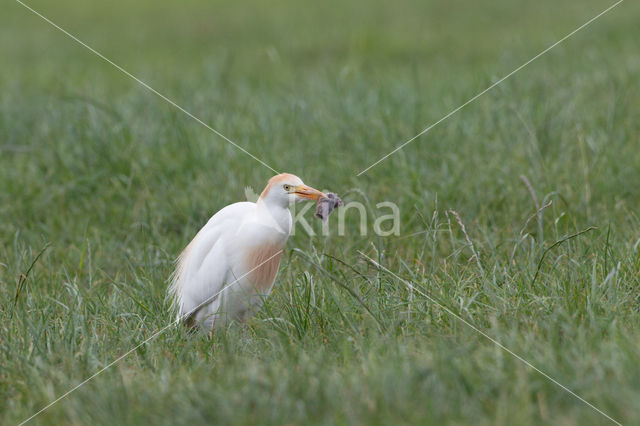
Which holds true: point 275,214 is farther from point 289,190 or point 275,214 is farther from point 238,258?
point 238,258

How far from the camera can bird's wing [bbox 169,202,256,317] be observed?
3.08m

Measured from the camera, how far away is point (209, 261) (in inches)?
123

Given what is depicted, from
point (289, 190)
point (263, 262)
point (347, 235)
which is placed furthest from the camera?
point (347, 235)

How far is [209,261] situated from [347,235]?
1053 millimetres

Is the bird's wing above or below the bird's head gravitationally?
below

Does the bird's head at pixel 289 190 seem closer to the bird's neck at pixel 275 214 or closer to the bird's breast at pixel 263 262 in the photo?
the bird's neck at pixel 275 214

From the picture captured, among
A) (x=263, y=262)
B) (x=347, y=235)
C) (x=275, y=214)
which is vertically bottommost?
(x=347, y=235)

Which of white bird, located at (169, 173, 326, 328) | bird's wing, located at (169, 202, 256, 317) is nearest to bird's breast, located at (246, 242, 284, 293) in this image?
white bird, located at (169, 173, 326, 328)

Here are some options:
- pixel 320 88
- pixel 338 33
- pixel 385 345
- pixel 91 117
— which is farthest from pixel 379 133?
pixel 338 33

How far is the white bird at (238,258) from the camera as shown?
2.94m

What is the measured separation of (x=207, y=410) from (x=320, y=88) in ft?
13.7

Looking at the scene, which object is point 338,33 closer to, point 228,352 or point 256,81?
point 256,81

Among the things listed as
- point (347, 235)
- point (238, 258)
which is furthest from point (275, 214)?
point (347, 235)

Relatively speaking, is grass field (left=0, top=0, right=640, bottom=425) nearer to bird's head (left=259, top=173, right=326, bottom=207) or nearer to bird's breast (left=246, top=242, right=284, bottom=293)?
bird's breast (left=246, top=242, right=284, bottom=293)
